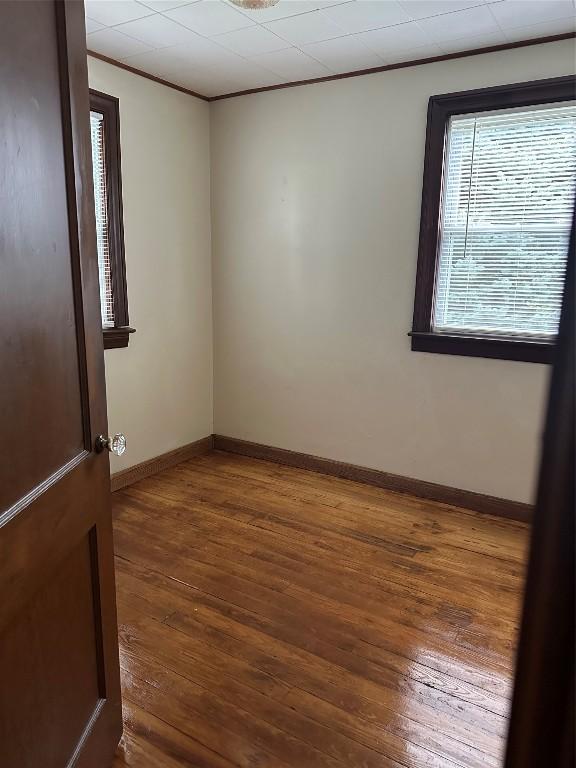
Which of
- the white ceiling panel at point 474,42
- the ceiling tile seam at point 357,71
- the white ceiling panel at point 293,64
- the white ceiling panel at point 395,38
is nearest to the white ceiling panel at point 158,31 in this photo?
the ceiling tile seam at point 357,71

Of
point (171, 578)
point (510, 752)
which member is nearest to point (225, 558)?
point (171, 578)

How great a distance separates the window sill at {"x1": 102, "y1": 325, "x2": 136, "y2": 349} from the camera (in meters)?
3.23

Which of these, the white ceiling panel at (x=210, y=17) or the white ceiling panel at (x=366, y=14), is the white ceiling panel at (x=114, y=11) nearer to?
the white ceiling panel at (x=210, y=17)

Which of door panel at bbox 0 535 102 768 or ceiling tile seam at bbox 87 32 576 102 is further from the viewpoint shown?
ceiling tile seam at bbox 87 32 576 102

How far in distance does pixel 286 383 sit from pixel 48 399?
273 centimetres

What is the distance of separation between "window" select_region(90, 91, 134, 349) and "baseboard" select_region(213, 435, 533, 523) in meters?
1.25

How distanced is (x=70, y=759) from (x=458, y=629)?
58.1 inches

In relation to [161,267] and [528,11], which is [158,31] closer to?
[161,267]

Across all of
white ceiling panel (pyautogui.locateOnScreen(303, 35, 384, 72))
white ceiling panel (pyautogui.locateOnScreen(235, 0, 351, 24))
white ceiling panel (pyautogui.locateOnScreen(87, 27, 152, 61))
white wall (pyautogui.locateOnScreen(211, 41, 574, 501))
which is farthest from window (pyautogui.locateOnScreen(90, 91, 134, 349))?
white ceiling panel (pyautogui.locateOnScreen(303, 35, 384, 72))

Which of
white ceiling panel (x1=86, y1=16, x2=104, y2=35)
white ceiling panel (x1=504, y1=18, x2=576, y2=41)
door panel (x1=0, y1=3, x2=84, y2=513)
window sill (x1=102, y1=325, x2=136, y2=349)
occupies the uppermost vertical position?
white ceiling panel (x1=504, y1=18, x2=576, y2=41)

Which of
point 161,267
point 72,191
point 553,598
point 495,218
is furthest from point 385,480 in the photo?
point 553,598

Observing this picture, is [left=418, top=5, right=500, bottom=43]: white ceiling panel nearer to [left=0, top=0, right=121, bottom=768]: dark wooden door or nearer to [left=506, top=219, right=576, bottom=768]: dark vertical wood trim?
[left=0, top=0, right=121, bottom=768]: dark wooden door

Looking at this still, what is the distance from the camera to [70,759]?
4.28ft

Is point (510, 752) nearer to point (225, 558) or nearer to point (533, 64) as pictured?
point (225, 558)
